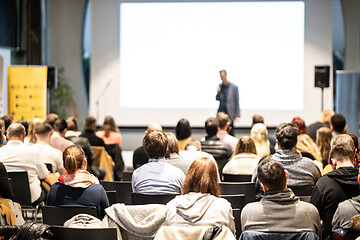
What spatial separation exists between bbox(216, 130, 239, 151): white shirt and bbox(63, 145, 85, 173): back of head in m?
3.25

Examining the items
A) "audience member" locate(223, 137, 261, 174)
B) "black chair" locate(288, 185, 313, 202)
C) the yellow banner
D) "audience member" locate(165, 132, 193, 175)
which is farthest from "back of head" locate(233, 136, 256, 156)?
the yellow banner

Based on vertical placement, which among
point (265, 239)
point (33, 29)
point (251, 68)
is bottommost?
point (265, 239)

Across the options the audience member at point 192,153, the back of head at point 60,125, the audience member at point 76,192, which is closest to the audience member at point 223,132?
the audience member at point 192,153

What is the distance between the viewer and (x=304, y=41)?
38.7 feet

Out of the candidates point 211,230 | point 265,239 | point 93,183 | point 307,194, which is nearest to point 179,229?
point 211,230

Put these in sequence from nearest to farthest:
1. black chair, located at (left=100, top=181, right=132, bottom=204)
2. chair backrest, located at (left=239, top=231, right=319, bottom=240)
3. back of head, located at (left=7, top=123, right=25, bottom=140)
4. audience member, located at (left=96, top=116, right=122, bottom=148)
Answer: chair backrest, located at (left=239, top=231, right=319, bottom=240), black chair, located at (left=100, top=181, right=132, bottom=204), back of head, located at (left=7, top=123, right=25, bottom=140), audience member, located at (left=96, top=116, right=122, bottom=148)

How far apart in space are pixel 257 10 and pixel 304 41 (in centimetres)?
114

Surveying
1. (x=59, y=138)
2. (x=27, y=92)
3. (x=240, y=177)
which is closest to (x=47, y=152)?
(x=59, y=138)

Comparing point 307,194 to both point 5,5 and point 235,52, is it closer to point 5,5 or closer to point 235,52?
point 235,52

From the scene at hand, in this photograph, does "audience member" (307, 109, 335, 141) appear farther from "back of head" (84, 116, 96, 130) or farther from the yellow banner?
the yellow banner

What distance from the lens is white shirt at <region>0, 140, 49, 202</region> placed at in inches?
211

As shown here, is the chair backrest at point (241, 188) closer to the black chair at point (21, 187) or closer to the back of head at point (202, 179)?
the back of head at point (202, 179)

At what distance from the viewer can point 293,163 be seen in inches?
183

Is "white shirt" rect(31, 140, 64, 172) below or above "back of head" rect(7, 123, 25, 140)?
below
